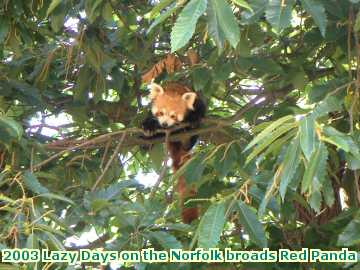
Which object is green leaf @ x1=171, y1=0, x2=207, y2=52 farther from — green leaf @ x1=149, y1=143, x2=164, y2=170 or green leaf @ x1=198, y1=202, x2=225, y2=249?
green leaf @ x1=149, y1=143, x2=164, y2=170

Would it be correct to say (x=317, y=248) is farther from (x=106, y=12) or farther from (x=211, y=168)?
(x=106, y=12)

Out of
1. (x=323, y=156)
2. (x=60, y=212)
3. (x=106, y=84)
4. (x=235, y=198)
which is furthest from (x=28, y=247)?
(x=106, y=84)

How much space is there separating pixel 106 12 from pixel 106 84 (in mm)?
833

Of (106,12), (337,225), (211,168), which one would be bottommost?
(337,225)

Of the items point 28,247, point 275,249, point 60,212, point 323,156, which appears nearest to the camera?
point 323,156

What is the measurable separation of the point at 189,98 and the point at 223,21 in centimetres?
306

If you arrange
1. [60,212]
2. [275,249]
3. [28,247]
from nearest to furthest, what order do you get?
[28,247] < [275,249] < [60,212]

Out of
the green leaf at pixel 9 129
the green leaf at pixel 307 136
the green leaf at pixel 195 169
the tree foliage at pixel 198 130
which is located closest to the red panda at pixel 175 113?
the tree foliage at pixel 198 130

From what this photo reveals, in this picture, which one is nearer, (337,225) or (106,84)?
(337,225)

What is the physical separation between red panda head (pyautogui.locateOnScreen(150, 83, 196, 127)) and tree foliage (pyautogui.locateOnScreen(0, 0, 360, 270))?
12cm

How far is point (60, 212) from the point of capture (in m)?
4.04

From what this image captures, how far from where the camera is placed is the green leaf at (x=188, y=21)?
7.00 ft

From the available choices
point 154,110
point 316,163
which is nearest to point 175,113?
point 154,110

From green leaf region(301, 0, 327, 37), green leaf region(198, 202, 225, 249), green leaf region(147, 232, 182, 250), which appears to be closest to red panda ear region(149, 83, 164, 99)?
green leaf region(147, 232, 182, 250)
